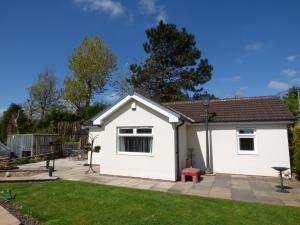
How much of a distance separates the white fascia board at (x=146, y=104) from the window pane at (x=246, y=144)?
15.5ft

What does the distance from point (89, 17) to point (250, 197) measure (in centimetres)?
1415

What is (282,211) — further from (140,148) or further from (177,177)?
(140,148)

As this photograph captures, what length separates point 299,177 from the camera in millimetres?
10828

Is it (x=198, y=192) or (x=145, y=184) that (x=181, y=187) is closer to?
(x=198, y=192)

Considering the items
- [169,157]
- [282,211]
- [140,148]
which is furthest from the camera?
[140,148]

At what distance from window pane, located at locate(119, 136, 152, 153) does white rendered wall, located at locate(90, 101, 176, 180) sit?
11.6 inches

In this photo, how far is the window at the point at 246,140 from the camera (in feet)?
40.2

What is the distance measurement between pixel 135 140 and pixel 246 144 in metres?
6.40

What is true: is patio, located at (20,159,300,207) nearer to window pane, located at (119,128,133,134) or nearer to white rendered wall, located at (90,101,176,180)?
white rendered wall, located at (90,101,176,180)

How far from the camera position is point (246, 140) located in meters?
12.5

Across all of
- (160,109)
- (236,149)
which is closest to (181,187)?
(160,109)

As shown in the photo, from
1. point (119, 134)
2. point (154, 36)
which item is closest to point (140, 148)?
→ point (119, 134)

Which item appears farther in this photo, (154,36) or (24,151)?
(154,36)

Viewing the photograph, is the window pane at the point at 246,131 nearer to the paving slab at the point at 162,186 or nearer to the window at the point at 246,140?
the window at the point at 246,140
